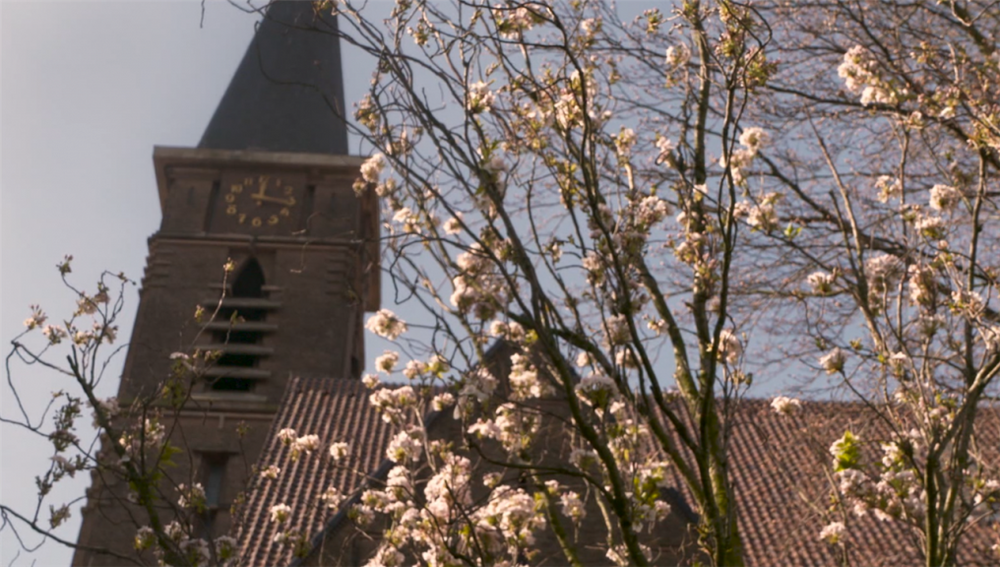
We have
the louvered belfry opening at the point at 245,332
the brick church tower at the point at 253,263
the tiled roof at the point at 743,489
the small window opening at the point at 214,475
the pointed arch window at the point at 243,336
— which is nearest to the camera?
the tiled roof at the point at 743,489

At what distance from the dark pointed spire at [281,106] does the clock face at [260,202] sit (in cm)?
111

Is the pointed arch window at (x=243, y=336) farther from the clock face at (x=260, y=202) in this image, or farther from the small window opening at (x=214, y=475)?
the small window opening at (x=214, y=475)

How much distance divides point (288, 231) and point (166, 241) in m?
2.30

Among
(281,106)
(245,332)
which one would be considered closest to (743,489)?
(245,332)

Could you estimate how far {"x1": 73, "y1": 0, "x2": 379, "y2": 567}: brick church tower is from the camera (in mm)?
22719

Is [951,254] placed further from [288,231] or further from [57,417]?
[288,231]

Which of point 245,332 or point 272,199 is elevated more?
point 272,199

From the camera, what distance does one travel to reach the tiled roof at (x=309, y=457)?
51.4 feet

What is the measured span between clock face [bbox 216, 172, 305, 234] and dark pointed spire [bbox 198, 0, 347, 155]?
1.11m

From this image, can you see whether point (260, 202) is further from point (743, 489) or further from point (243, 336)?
point (743, 489)

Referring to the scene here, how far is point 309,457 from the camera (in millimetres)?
16469

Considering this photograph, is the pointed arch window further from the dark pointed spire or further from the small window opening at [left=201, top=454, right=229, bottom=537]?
the dark pointed spire

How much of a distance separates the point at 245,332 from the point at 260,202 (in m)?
3.02

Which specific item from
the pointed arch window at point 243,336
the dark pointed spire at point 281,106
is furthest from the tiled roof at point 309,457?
the dark pointed spire at point 281,106
